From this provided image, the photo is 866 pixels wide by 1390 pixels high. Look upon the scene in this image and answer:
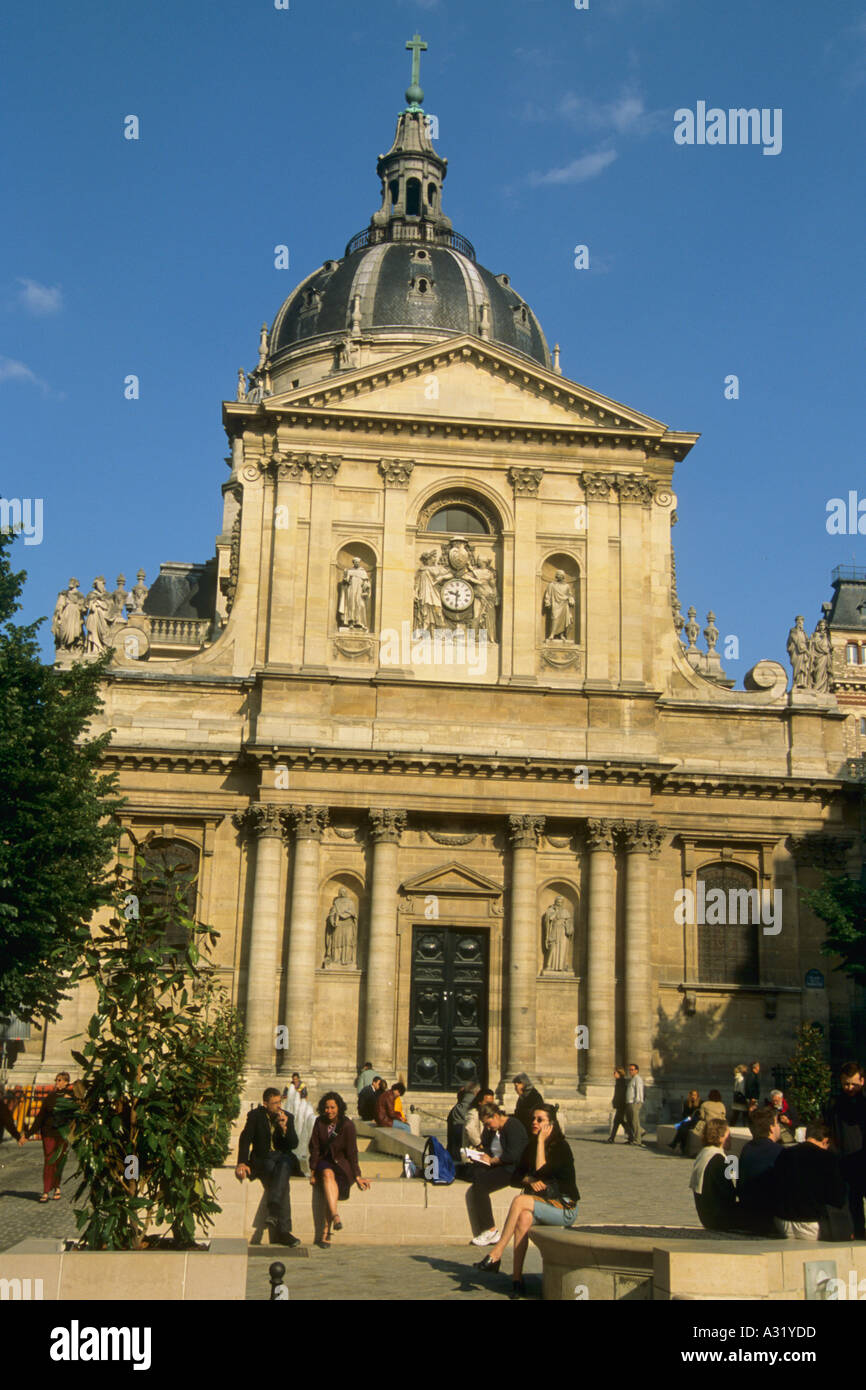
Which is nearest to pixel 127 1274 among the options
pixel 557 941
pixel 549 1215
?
pixel 549 1215

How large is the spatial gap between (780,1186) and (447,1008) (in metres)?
23.9

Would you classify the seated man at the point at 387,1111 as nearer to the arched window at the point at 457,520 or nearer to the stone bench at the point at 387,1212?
the stone bench at the point at 387,1212

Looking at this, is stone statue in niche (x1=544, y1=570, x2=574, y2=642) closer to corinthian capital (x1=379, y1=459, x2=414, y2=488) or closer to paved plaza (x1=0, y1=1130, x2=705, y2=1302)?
corinthian capital (x1=379, y1=459, x2=414, y2=488)

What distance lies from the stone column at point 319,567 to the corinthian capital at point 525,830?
595 centimetres

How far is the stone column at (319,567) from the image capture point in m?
37.4

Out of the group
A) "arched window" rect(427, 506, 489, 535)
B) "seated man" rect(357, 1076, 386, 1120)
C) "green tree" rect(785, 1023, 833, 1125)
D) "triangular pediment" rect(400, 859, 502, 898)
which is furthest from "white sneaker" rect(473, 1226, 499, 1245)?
"arched window" rect(427, 506, 489, 535)

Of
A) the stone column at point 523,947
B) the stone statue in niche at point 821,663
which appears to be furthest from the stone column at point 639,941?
the stone statue in niche at point 821,663

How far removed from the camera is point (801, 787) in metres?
38.1

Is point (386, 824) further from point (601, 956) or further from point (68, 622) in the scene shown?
point (68, 622)

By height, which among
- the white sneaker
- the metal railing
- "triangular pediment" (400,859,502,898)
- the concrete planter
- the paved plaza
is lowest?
the paved plaza

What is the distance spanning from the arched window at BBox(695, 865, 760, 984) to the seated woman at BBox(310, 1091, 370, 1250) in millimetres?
21983

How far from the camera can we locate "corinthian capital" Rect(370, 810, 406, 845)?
36.2 metres
